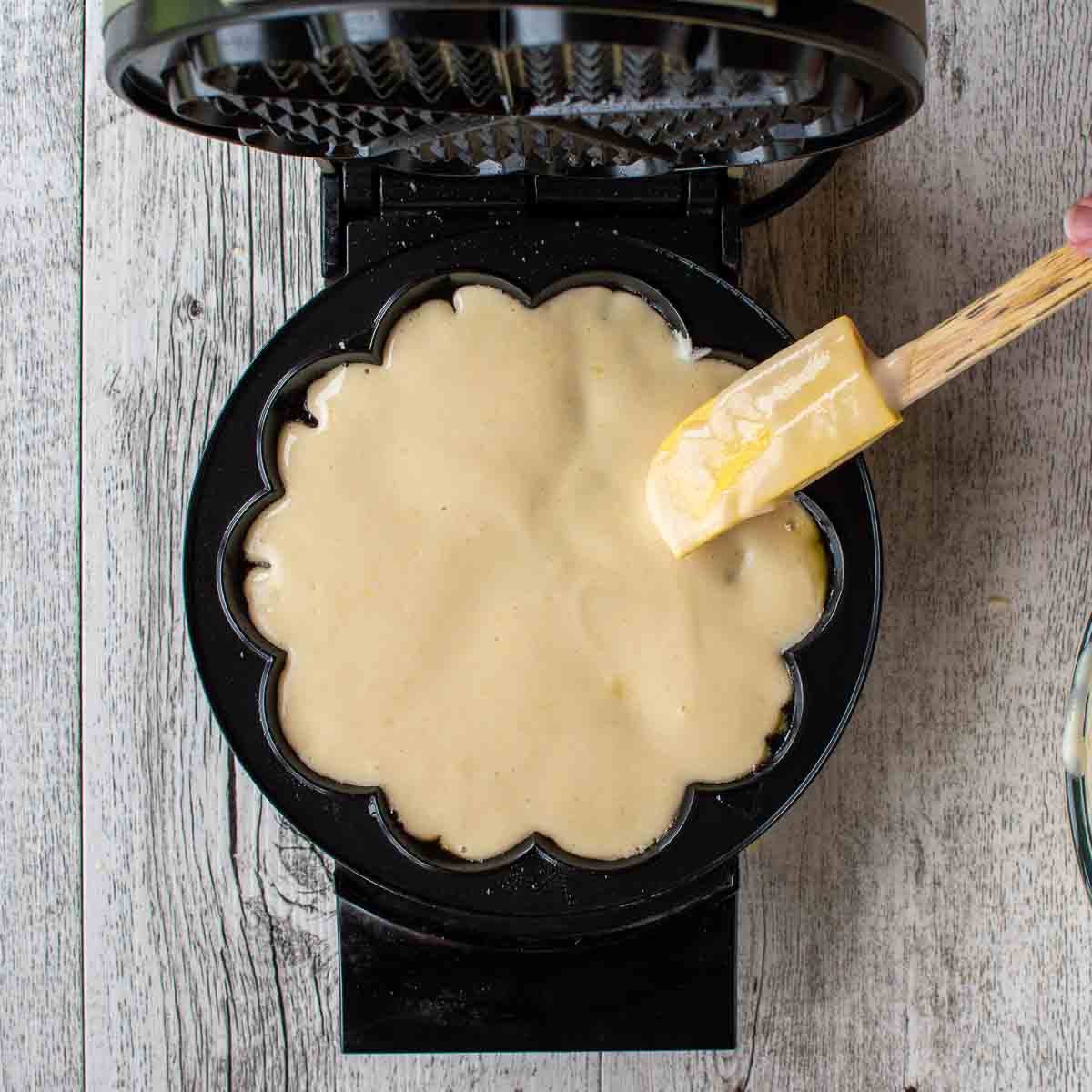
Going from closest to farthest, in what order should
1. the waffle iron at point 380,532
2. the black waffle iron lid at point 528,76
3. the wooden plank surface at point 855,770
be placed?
the black waffle iron lid at point 528,76 → the waffle iron at point 380,532 → the wooden plank surface at point 855,770

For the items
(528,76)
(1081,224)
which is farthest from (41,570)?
(1081,224)

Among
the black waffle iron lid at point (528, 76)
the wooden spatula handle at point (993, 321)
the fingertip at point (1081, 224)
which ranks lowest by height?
the wooden spatula handle at point (993, 321)

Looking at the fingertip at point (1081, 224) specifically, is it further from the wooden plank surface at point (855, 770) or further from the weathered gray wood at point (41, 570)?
the weathered gray wood at point (41, 570)

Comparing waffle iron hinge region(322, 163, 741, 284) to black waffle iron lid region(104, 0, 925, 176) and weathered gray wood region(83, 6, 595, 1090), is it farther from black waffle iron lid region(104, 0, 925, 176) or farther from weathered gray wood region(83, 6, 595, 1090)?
weathered gray wood region(83, 6, 595, 1090)

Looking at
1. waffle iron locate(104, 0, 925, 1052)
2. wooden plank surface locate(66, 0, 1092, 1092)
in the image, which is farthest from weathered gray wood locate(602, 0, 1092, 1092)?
waffle iron locate(104, 0, 925, 1052)

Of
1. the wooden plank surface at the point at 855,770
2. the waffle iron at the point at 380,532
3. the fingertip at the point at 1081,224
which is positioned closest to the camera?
the fingertip at the point at 1081,224

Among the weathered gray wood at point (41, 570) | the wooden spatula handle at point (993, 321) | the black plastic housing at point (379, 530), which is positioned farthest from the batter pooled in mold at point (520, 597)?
the weathered gray wood at point (41, 570)

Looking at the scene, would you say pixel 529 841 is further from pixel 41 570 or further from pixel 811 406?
pixel 41 570

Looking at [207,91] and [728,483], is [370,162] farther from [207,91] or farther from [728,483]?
[728,483]
